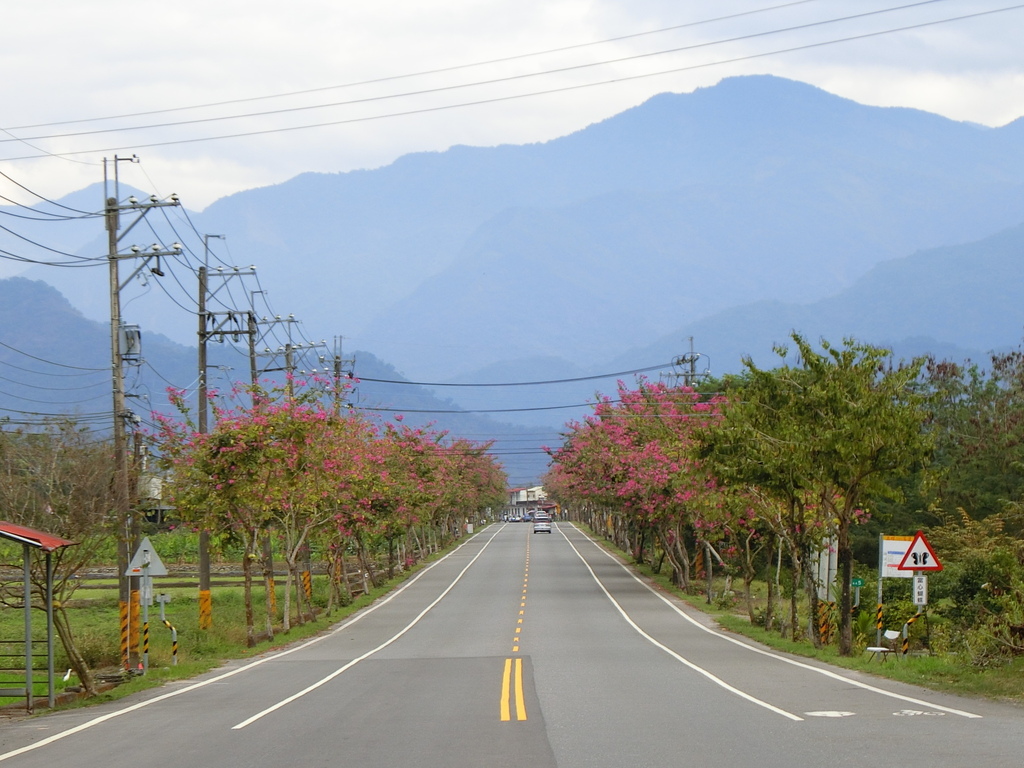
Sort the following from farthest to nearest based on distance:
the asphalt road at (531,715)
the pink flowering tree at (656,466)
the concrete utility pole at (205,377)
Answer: the pink flowering tree at (656,466) → the concrete utility pole at (205,377) → the asphalt road at (531,715)

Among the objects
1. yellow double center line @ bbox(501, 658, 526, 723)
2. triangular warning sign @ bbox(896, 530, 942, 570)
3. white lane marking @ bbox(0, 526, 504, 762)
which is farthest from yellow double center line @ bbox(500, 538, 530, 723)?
triangular warning sign @ bbox(896, 530, 942, 570)

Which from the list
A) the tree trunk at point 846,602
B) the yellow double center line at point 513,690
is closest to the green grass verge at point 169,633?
the yellow double center line at point 513,690

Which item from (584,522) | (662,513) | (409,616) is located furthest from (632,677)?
(584,522)

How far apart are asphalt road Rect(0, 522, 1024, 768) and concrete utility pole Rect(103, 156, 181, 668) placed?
2.46 m

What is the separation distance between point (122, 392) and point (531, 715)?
41.5ft

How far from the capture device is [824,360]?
26.4 m

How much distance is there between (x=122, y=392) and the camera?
24.7 meters

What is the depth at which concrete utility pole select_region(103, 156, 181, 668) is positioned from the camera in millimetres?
23500

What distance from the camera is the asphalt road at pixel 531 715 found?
1234cm

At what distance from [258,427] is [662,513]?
21.4 meters

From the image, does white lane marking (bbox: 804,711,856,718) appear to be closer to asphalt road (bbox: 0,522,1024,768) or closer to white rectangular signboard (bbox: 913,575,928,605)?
asphalt road (bbox: 0,522,1024,768)

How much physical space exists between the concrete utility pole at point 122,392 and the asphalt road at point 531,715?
8.06ft

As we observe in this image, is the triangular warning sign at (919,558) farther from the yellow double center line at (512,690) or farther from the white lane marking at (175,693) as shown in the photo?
the white lane marking at (175,693)

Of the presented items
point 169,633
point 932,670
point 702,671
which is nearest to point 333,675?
point 702,671
